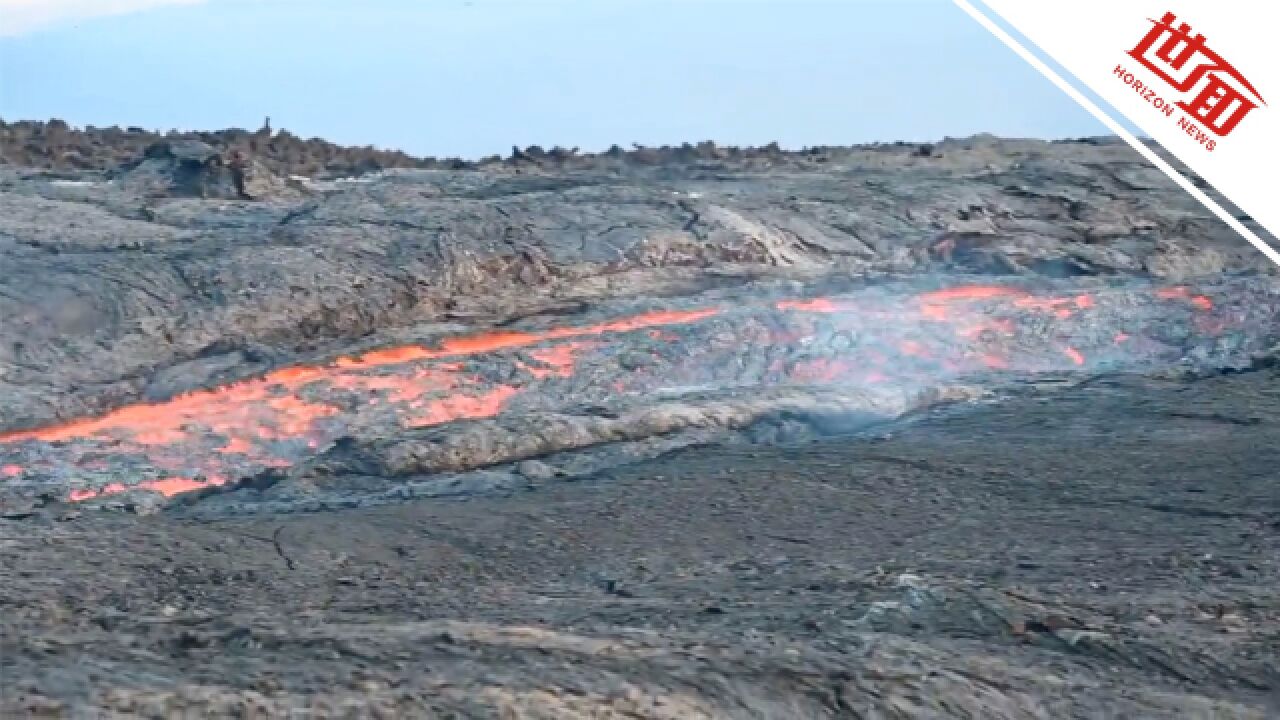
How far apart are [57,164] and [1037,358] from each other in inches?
497

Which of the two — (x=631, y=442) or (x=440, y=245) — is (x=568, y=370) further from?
(x=440, y=245)

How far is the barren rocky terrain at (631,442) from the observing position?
5023 millimetres

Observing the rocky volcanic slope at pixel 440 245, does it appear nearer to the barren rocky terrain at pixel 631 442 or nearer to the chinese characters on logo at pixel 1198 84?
the barren rocky terrain at pixel 631 442

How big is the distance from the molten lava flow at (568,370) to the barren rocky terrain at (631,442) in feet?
0.13

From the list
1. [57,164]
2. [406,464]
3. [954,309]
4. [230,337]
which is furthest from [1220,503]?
[57,164]

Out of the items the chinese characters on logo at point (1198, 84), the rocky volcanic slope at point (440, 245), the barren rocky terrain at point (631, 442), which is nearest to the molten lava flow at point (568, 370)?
the barren rocky terrain at point (631, 442)

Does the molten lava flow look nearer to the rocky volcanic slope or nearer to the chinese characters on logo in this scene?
the rocky volcanic slope

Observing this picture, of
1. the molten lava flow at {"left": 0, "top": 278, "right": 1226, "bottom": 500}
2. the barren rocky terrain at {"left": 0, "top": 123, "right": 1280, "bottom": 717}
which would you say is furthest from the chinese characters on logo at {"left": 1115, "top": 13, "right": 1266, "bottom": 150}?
the molten lava flow at {"left": 0, "top": 278, "right": 1226, "bottom": 500}

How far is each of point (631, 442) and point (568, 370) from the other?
7.61ft

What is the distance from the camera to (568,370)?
12375 millimetres

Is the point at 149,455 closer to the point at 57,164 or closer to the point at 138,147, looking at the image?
the point at 57,164

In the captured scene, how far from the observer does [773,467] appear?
8500 millimetres

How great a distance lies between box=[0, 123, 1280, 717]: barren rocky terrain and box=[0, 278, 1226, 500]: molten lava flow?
0.04 meters

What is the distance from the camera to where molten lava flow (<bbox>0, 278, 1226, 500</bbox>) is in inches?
420
